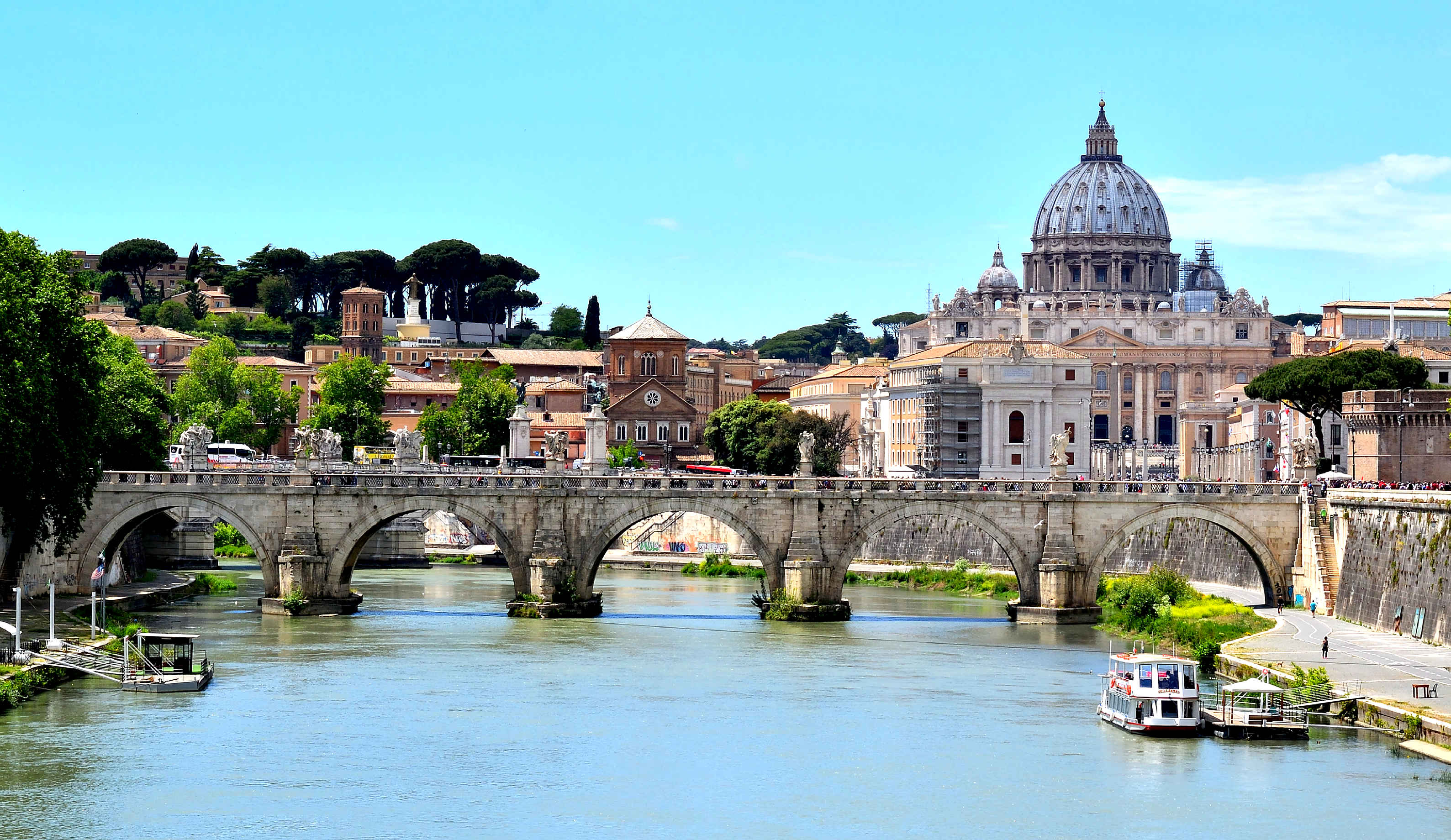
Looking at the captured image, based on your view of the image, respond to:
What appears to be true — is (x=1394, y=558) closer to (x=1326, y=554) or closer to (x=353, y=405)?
(x=1326, y=554)

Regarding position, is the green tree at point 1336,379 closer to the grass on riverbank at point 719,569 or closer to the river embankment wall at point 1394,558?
the grass on riverbank at point 719,569

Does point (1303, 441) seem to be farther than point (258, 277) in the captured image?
No

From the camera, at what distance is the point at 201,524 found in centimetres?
8019

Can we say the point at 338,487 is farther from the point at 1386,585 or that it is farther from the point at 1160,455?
the point at 1160,455

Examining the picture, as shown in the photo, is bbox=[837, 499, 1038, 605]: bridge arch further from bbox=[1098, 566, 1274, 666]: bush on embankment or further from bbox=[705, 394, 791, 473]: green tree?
bbox=[705, 394, 791, 473]: green tree

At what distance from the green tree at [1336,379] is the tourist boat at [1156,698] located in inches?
1573

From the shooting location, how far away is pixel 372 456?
324ft

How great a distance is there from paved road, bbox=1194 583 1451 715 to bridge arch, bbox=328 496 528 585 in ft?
64.7

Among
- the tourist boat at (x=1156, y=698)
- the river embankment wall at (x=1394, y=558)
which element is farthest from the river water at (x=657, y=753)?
the river embankment wall at (x=1394, y=558)

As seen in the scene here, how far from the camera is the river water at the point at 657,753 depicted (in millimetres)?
35312

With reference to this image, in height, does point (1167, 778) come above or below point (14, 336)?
below

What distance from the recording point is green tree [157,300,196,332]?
158 metres

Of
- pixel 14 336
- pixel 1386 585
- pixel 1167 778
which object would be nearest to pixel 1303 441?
pixel 1386 585

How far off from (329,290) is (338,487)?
120829 millimetres
